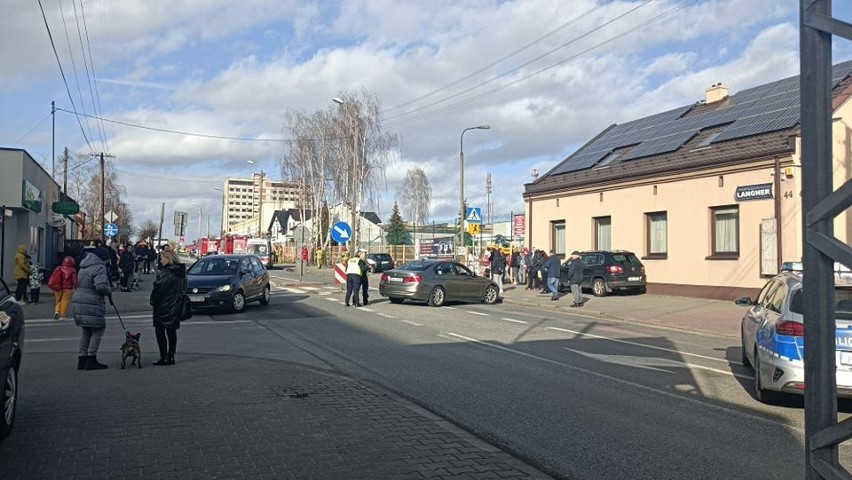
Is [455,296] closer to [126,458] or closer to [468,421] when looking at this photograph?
[468,421]

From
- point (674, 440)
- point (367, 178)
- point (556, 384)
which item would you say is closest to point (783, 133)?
point (556, 384)

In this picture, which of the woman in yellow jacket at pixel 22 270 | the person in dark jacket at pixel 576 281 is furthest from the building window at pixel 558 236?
the woman in yellow jacket at pixel 22 270

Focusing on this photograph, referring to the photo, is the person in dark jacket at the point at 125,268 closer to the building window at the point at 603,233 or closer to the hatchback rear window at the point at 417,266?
the hatchback rear window at the point at 417,266

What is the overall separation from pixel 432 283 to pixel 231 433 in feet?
50.3

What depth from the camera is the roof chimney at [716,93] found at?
29484 millimetres

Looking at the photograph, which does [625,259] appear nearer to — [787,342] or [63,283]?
[63,283]

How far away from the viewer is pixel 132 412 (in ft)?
23.2

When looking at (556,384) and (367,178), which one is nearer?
(556,384)

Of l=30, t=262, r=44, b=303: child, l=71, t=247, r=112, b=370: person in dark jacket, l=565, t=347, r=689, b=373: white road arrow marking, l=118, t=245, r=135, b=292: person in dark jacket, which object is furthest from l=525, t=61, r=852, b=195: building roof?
l=30, t=262, r=44, b=303: child

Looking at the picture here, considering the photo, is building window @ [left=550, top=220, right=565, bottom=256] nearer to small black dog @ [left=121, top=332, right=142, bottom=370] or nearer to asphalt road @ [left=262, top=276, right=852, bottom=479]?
asphalt road @ [left=262, top=276, right=852, bottom=479]

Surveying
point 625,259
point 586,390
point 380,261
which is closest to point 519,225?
point 625,259

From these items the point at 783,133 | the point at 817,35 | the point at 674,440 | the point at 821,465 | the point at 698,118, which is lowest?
the point at 674,440

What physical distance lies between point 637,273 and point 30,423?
21.9m

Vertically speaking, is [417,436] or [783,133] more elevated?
[783,133]
